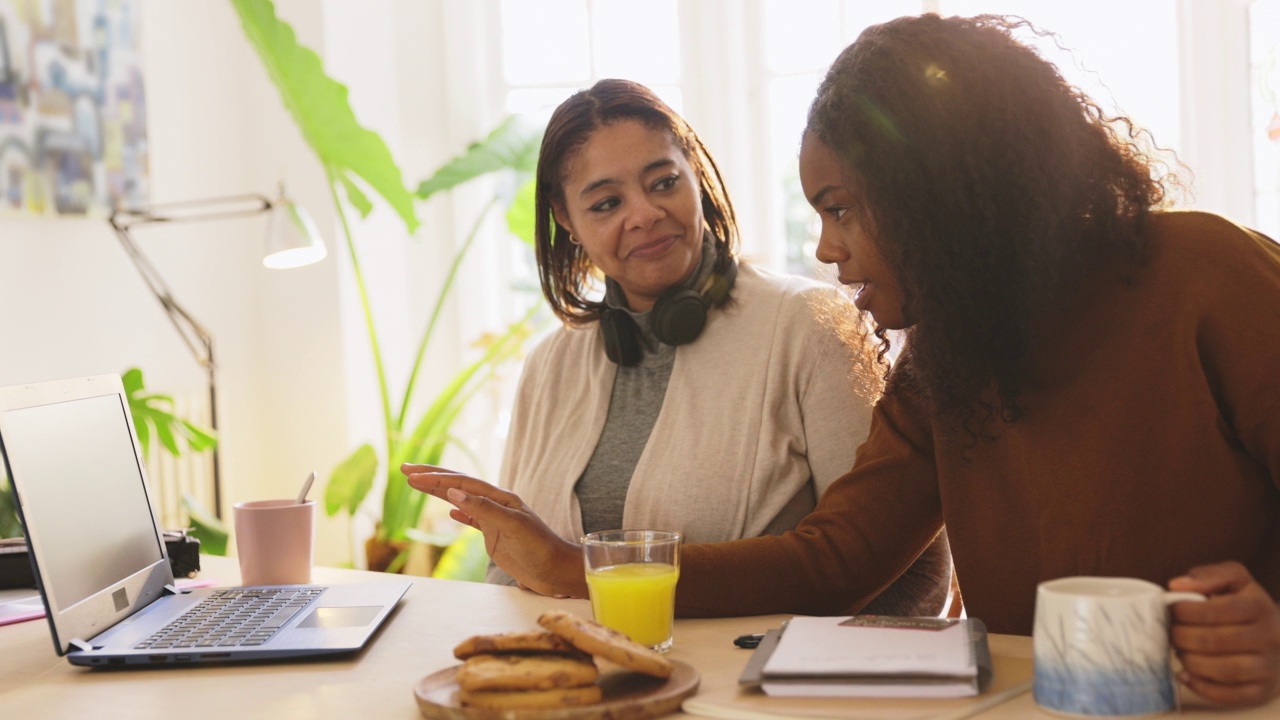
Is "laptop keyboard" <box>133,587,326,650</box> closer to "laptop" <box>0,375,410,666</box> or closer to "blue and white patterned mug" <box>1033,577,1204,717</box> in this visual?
"laptop" <box>0,375,410,666</box>

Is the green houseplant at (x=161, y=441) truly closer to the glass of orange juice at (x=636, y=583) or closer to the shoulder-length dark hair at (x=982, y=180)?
the glass of orange juice at (x=636, y=583)

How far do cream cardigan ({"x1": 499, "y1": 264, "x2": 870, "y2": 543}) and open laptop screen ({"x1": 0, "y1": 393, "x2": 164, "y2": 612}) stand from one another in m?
0.61

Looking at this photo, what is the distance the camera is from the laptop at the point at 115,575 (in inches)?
46.3

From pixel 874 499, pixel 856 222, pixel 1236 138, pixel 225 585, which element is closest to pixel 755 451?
pixel 874 499

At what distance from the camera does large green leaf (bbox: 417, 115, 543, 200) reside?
3.36 m

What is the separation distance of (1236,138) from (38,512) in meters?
2.95

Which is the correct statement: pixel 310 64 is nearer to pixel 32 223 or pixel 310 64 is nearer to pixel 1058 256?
pixel 32 223

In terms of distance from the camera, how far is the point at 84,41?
3164mm

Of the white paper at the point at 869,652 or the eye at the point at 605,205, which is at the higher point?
the eye at the point at 605,205

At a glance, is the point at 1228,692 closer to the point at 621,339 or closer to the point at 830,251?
the point at 830,251

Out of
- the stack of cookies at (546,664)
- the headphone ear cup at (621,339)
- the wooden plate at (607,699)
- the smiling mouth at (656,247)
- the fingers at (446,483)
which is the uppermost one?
the smiling mouth at (656,247)

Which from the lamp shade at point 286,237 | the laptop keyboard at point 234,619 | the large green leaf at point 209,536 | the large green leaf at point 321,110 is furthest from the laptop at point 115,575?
the large green leaf at point 321,110

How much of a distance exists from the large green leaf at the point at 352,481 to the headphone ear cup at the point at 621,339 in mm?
1544

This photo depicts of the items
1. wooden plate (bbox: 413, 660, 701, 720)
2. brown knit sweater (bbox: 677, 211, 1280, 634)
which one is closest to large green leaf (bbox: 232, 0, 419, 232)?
brown knit sweater (bbox: 677, 211, 1280, 634)
